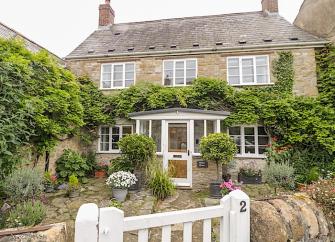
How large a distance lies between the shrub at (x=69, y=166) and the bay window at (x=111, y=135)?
2.49 m

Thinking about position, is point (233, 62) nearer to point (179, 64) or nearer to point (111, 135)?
point (179, 64)

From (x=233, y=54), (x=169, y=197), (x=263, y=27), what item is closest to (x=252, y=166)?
(x=169, y=197)

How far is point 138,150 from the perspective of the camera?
29.3 feet

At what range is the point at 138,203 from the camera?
7227 mm

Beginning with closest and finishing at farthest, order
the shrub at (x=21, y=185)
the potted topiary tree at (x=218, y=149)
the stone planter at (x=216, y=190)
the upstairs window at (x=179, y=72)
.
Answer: the shrub at (x=21, y=185) < the stone planter at (x=216, y=190) < the potted topiary tree at (x=218, y=149) < the upstairs window at (x=179, y=72)

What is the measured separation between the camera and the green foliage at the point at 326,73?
34.3 feet

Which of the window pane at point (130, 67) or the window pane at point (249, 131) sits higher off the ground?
the window pane at point (130, 67)

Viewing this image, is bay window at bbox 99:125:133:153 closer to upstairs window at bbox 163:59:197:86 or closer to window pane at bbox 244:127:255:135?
upstairs window at bbox 163:59:197:86

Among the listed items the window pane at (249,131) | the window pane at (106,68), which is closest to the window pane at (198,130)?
the window pane at (249,131)

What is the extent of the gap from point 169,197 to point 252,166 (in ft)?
16.6

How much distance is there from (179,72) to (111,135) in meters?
5.42

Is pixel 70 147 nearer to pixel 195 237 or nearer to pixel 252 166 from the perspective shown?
→ pixel 195 237

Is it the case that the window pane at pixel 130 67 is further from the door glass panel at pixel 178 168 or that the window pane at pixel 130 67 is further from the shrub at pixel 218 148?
the shrub at pixel 218 148

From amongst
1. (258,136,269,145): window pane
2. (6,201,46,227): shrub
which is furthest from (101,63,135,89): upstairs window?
(6,201,46,227): shrub
